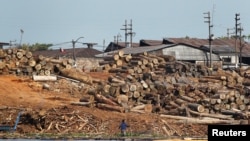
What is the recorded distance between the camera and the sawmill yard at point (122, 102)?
26.8m

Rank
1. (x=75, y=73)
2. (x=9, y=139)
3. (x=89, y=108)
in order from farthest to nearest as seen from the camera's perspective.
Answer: (x=75, y=73)
(x=89, y=108)
(x=9, y=139)

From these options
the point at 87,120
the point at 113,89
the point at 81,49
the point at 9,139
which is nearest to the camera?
the point at 9,139

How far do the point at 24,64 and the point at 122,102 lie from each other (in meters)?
11.5

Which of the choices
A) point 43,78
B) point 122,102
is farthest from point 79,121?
point 43,78

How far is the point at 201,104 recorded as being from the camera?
1223 inches

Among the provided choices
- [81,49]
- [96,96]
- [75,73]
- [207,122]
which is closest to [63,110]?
[96,96]

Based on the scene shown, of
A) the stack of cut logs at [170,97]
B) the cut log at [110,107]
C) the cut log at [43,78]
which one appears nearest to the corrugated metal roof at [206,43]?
the stack of cut logs at [170,97]

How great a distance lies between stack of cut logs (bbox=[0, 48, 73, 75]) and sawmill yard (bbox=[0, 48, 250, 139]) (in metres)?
0.10

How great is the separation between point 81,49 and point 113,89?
63.2 m

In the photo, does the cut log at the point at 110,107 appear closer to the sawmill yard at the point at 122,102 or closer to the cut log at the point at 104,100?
the sawmill yard at the point at 122,102

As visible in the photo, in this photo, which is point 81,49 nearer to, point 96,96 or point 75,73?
point 75,73

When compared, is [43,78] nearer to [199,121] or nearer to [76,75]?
[76,75]

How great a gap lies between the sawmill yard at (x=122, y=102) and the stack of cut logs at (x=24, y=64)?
0.33ft

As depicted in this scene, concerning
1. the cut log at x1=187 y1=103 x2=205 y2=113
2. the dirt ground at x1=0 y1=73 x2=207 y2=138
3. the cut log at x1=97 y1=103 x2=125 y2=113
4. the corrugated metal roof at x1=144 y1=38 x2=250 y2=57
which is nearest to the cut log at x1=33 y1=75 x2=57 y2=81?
the dirt ground at x1=0 y1=73 x2=207 y2=138
